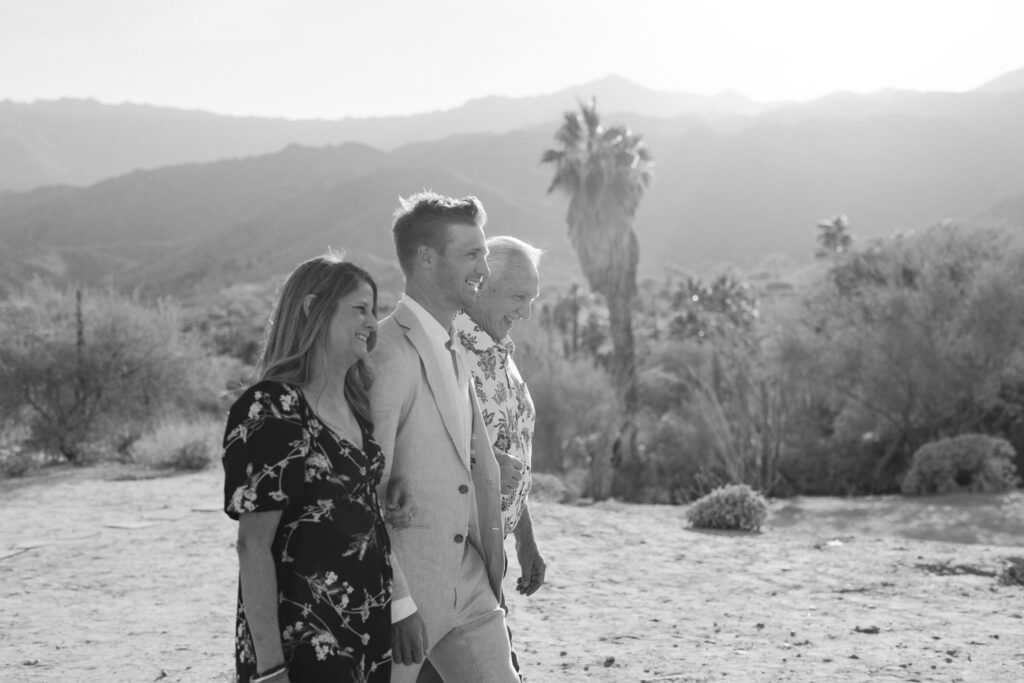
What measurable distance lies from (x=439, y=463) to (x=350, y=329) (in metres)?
0.47

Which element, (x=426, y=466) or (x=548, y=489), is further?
(x=548, y=489)

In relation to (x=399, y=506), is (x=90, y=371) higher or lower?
lower

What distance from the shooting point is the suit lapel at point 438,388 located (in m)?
2.96

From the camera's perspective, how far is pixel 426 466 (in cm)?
292

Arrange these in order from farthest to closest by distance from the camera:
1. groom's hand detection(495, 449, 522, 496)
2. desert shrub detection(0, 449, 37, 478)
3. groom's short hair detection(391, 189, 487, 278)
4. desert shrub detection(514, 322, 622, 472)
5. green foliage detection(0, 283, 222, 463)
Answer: desert shrub detection(514, 322, 622, 472) < green foliage detection(0, 283, 222, 463) < desert shrub detection(0, 449, 37, 478) < groom's hand detection(495, 449, 522, 496) < groom's short hair detection(391, 189, 487, 278)

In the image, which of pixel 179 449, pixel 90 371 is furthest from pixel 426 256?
pixel 90 371

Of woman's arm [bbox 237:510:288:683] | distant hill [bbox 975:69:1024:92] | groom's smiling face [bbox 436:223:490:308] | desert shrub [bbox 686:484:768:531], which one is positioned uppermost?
distant hill [bbox 975:69:1024:92]

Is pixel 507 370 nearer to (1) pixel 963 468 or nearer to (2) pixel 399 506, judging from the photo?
(2) pixel 399 506

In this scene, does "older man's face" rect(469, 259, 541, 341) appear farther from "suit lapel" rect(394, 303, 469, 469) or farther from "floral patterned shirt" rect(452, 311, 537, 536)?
"suit lapel" rect(394, 303, 469, 469)

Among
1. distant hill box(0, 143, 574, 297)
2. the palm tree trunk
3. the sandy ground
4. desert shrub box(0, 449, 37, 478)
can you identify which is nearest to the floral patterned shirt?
the sandy ground

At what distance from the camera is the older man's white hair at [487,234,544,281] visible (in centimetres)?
363

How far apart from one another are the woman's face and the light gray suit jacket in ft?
0.52

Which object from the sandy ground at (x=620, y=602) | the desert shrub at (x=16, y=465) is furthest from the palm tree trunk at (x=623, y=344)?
the sandy ground at (x=620, y=602)

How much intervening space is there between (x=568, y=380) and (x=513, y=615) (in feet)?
61.7
